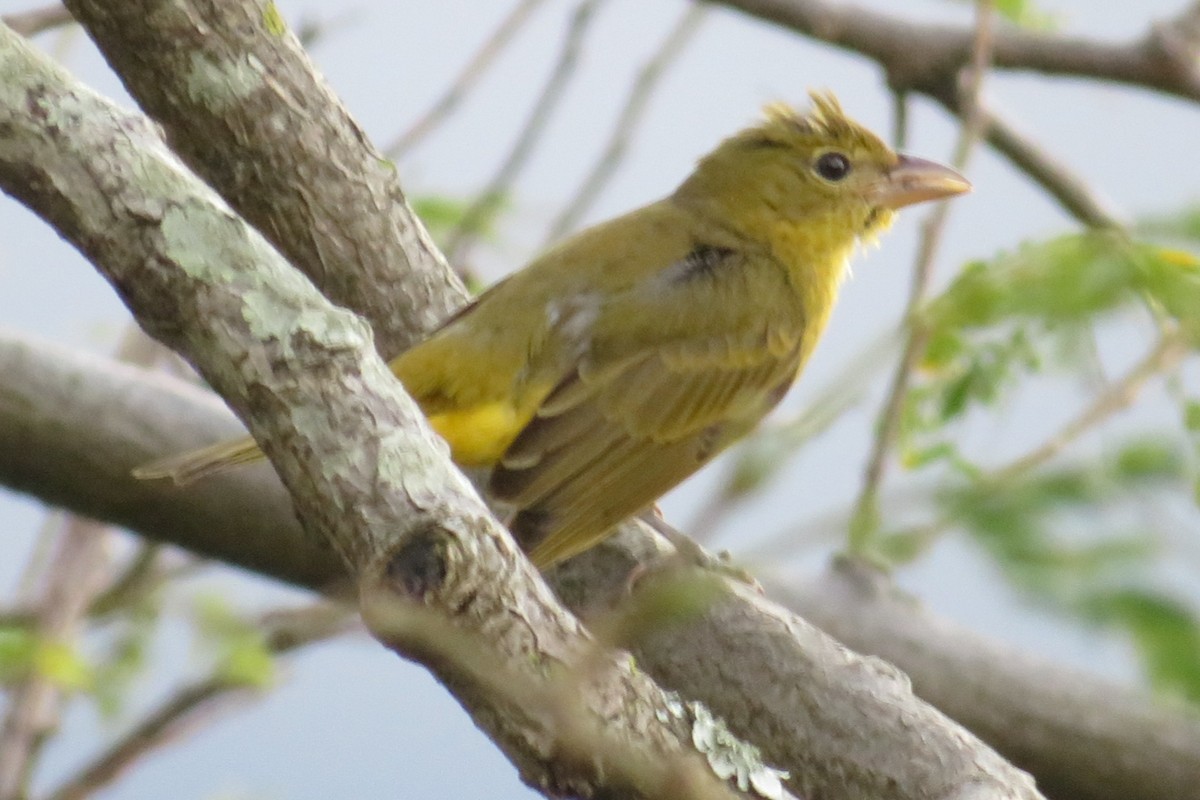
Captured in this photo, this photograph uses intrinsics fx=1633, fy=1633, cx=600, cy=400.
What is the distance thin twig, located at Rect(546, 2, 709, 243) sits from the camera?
3545mm

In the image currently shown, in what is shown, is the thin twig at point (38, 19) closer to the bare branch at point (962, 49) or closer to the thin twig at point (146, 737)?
the thin twig at point (146, 737)

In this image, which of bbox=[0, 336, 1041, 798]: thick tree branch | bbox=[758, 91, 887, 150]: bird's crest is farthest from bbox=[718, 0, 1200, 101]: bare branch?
bbox=[0, 336, 1041, 798]: thick tree branch

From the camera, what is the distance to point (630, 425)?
3445 mm

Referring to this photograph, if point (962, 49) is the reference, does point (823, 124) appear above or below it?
below

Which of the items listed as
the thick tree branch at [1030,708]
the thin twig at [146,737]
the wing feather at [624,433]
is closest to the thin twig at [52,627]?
the thin twig at [146,737]

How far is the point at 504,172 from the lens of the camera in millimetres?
3539

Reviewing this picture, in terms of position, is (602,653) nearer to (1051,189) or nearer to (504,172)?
(504,172)

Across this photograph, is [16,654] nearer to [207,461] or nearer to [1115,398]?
[207,461]

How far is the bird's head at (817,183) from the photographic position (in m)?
4.04

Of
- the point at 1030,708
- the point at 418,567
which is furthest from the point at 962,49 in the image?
the point at 418,567

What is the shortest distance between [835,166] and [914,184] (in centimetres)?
22

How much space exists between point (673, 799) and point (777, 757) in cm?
143

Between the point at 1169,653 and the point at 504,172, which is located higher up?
the point at 504,172

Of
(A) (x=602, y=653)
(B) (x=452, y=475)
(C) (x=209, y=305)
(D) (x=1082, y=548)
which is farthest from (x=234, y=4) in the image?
(D) (x=1082, y=548)
